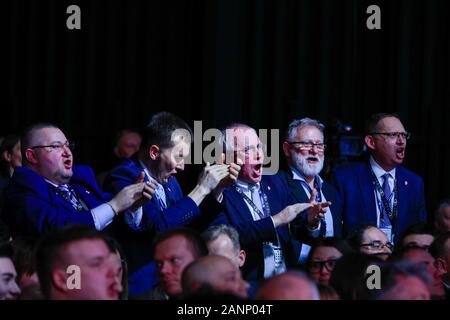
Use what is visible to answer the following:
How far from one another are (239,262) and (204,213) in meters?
0.54

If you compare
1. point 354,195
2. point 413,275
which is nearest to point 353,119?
point 354,195

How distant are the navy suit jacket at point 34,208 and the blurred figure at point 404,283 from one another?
169 cm

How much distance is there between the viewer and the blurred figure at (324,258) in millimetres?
6340

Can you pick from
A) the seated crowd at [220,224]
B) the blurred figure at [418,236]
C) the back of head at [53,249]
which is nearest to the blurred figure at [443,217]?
the seated crowd at [220,224]

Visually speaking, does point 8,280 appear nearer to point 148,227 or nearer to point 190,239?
point 190,239

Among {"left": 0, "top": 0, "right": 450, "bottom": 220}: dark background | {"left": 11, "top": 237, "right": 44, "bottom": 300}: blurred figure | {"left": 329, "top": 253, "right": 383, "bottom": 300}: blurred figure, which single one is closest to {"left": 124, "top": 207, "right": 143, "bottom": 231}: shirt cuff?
{"left": 11, "top": 237, "right": 44, "bottom": 300}: blurred figure

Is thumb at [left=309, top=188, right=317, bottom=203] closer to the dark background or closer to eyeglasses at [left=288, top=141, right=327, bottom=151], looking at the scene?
eyeglasses at [left=288, top=141, right=327, bottom=151]

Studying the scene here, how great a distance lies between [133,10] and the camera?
30.1 feet

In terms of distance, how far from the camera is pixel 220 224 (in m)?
6.21

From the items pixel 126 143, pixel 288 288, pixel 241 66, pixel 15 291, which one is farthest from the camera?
pixel 241 66

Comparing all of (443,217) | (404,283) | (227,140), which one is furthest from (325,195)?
(404,283)

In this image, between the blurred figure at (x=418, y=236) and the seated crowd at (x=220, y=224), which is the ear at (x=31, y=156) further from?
the blurred figure at (x=418, y=236)

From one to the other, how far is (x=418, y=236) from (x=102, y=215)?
210 centimetres

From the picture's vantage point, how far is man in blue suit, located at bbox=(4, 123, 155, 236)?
593cm
